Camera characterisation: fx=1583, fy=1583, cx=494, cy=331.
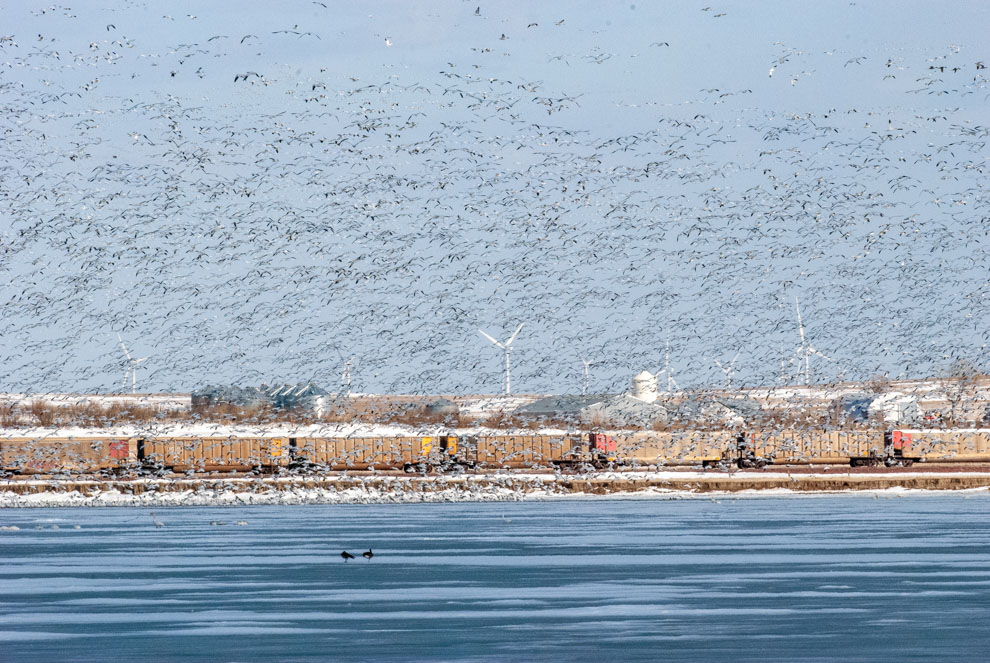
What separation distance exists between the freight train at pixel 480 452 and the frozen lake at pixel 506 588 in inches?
851

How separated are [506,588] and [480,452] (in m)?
43.0

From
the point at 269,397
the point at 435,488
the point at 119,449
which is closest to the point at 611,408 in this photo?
the point at 269,397

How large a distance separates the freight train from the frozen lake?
21610mm

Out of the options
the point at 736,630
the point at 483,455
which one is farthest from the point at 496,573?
the point at 483,455

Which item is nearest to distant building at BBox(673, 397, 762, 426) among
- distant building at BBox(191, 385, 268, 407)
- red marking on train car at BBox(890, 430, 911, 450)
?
red marking on train car at BBox(890, 430, 911, 450)

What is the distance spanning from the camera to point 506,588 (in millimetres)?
25188

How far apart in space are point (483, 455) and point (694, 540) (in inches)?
1359

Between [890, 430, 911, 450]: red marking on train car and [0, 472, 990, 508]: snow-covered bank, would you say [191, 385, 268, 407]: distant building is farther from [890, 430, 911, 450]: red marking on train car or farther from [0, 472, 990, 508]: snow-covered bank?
[0, 472, 990, 508]: snow-covered bank

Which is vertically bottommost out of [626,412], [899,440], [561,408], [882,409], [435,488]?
[435,488]

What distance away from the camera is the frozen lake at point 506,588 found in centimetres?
1939

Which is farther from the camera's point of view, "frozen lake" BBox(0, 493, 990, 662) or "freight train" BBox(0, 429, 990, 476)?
"freight train" BBox(0, 429, 990, 476)

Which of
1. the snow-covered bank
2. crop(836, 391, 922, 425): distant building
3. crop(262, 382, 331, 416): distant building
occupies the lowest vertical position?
A: the snow-covered bank

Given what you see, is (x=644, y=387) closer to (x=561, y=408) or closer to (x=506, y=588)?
(x=561, y=408)

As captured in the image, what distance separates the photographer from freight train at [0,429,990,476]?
207 ft
